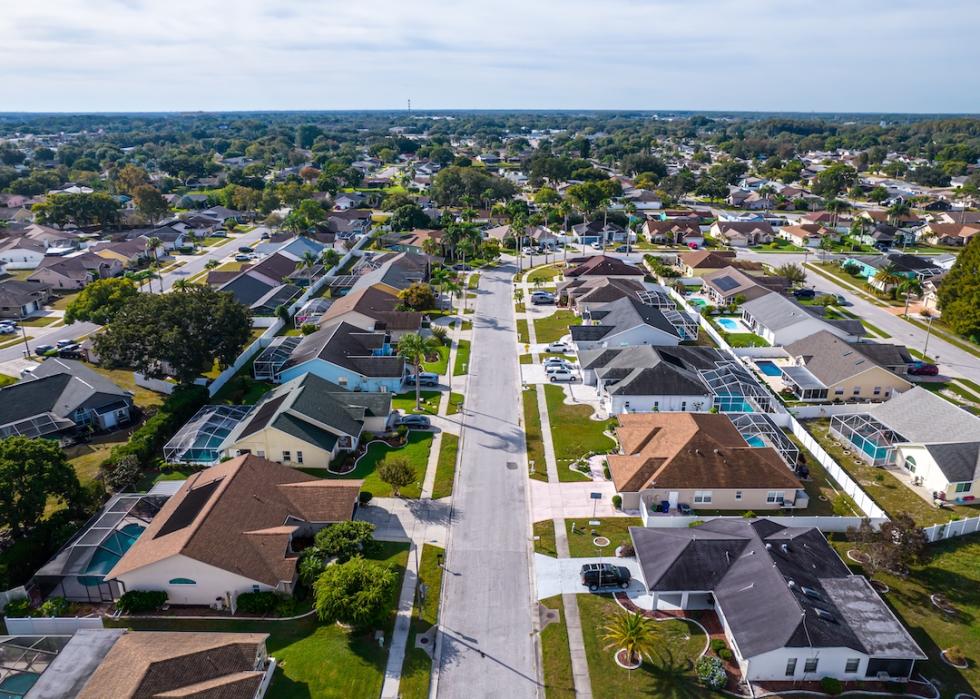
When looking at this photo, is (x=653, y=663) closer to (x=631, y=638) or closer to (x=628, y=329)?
(x=631, y=638)

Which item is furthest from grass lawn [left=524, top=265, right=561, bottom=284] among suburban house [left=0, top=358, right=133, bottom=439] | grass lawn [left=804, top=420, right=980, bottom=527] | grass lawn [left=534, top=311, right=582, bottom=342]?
suburban house [left=0, top=358, right=133, bottom=439]

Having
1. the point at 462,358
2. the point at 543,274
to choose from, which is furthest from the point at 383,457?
the point at 543,274

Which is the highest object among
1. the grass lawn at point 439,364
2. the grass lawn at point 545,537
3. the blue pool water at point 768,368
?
the grass lawn at point 439,364

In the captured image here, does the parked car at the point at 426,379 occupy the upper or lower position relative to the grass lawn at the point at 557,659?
upper

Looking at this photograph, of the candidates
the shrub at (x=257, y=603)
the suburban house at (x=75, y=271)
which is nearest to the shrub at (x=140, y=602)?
the shrub at (x=257, y=603)

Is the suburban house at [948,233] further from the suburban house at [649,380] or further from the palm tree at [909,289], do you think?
the suburban house at [649,380]
